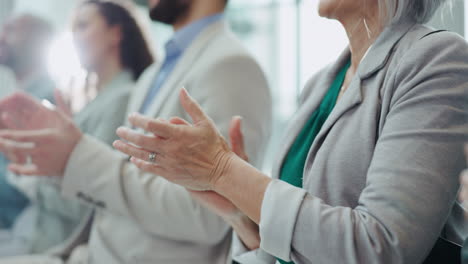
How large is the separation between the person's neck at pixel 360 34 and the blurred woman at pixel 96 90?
1025 millimetres

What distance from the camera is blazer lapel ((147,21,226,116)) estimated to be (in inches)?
57.1

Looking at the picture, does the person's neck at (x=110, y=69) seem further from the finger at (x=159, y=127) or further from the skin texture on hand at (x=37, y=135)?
the finger at (x=159, y=127)

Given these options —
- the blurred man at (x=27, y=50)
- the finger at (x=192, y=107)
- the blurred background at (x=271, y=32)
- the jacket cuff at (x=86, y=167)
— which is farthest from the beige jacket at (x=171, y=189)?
the blurred background at (x=271, y=32)

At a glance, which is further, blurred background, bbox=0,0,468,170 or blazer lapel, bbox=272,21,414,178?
blurred background, bbox=0,0,468,170

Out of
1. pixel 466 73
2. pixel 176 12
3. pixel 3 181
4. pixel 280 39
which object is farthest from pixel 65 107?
pixel 280 39

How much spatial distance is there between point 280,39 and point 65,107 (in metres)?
3.29

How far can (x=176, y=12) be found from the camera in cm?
161

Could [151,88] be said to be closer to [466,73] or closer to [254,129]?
[254,129]

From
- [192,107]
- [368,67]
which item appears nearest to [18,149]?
[192,107]

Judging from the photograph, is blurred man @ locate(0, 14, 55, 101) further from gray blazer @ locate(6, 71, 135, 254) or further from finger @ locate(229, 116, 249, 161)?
finger @ locate(229, 116, 249, 161)

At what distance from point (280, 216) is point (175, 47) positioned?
1.02 metres

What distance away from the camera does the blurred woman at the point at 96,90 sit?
5.86ft

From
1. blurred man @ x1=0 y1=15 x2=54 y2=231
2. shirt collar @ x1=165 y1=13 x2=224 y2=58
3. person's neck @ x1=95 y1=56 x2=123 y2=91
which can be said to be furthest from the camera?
blurred man @ x1=0 y1=15 x2=54 y2=231

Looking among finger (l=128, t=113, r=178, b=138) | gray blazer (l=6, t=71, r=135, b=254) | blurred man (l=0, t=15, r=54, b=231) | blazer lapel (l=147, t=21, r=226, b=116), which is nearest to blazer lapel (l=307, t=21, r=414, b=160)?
finger (l=128, t=113, r=178, b=138)
